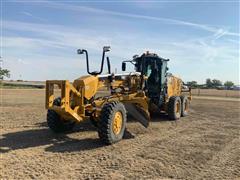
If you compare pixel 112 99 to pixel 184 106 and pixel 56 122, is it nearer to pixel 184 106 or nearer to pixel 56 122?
pixel 56 122

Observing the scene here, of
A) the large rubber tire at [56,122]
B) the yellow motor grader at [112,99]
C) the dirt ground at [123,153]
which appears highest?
the yellow motor grader at [112,99]

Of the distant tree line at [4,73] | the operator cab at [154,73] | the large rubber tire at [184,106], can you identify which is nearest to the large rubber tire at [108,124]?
the operator cab at [154,73]

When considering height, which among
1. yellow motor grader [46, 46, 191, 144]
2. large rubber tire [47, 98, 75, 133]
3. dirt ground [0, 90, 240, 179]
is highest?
yellow motor grader [46, 46, 191, 144]

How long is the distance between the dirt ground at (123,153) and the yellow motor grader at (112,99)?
1.58 ft

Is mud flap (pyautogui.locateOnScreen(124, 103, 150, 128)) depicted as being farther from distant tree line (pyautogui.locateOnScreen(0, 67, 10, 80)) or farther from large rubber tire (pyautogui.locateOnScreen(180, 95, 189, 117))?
distant tree line (pyautogui.locateOnScreen(0, 67, 10, 80))

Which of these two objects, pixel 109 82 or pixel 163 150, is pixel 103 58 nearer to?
pixel 109 82

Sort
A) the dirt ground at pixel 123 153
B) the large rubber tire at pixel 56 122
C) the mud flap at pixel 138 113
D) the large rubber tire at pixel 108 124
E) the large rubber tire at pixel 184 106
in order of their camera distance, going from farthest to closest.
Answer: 1. the large rubber tire at pixel 184 106
2. the mud flap at pixel 138 113
3. the large rubber tire at pixel 56 122
4. the large rubber tire at pixel 108 124
5. the dirt ground at pixel 123 153

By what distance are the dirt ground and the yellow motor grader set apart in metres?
0.48

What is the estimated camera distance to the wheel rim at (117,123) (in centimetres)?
948

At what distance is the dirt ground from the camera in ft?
22.7

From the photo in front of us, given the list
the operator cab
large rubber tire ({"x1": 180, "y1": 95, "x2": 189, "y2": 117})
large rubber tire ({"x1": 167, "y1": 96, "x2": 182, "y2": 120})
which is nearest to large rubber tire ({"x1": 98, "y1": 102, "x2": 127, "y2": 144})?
the operator cab

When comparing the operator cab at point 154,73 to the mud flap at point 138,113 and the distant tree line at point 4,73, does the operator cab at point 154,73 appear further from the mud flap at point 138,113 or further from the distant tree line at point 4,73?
the distant tree line at point 4,73

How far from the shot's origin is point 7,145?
8984mm

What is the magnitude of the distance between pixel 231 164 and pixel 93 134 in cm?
432
